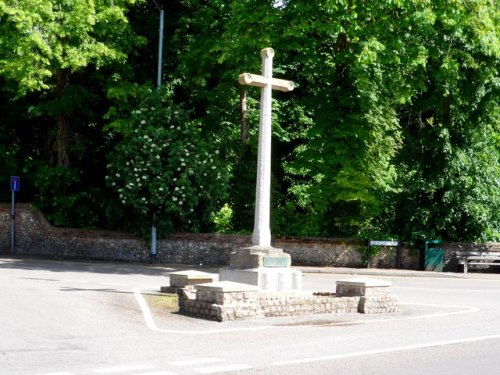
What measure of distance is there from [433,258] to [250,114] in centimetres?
927

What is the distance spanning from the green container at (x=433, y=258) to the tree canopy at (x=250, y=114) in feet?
1.86

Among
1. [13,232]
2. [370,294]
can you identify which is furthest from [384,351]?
[13,232]

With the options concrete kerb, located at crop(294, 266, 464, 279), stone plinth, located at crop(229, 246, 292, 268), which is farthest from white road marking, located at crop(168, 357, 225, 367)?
concrete kerb, located at crop(294, 266, 464, 279)

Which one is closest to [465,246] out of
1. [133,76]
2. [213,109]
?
[213,109]

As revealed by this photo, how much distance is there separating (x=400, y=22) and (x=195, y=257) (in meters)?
Result: 10.8

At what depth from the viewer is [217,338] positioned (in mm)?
10672

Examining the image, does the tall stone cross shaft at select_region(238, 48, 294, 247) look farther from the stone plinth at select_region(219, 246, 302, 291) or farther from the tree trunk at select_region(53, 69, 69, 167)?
the tree trunk at select_region(53, 69, 69, 167)

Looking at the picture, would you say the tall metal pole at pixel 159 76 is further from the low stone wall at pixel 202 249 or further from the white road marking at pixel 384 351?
the white road marking at pixel 384 351

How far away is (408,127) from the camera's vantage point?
1320 inches

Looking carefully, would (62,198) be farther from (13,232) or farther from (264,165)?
(264,165)

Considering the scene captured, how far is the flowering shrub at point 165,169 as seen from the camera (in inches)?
998

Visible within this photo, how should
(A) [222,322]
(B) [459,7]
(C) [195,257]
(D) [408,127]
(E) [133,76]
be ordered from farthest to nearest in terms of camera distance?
1. (D) [408,127]
2. (E) [133,76]
3. (C) [195,257]
4. (B) [459,7]
5. (A) [222,322]

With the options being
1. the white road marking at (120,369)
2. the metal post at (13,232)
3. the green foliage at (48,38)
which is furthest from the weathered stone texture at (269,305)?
the metal post at (13,232)

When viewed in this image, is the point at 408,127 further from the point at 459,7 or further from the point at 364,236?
the point at 459,7
